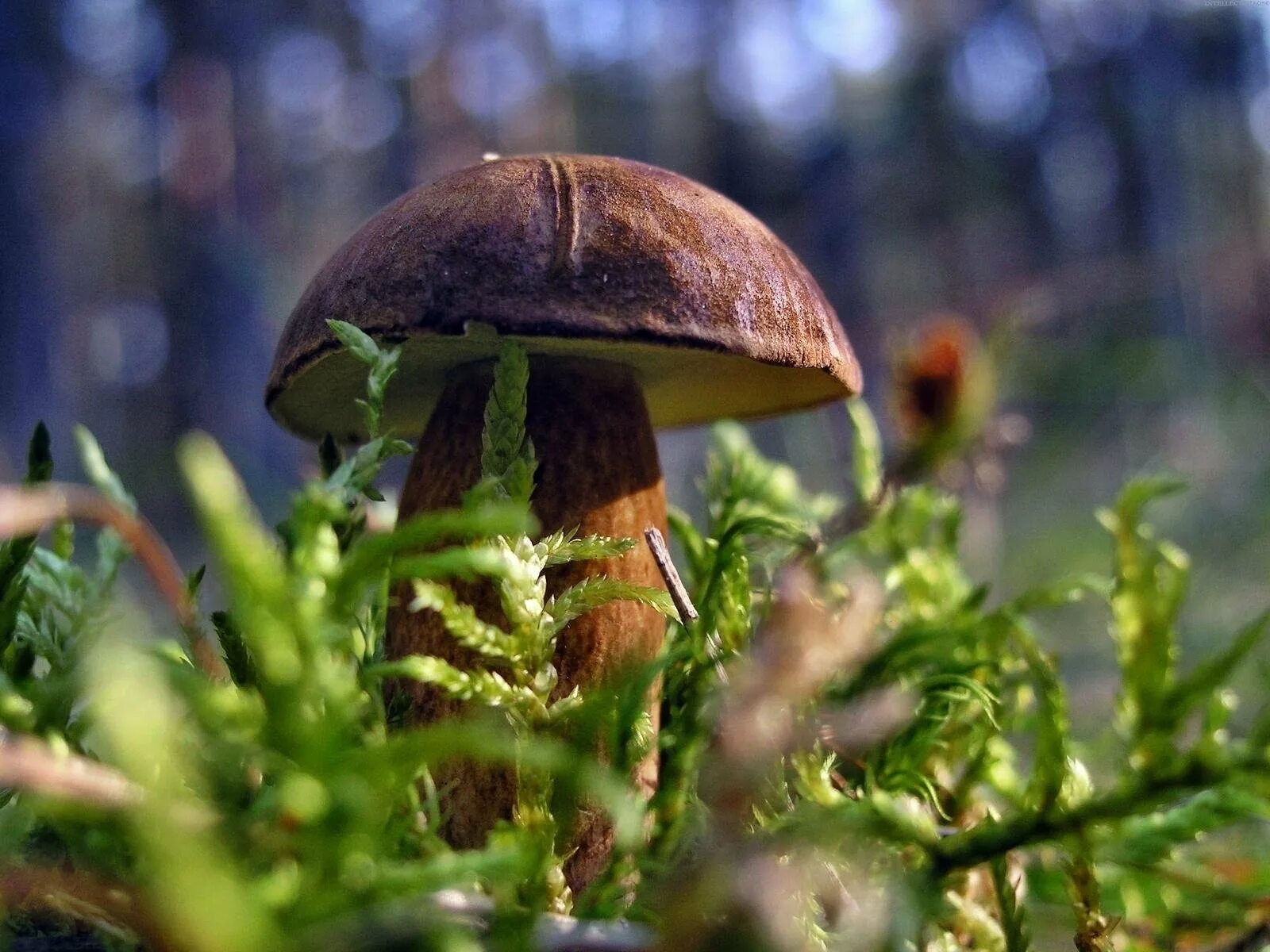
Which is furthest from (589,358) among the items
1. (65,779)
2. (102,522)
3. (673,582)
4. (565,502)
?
(65,779)

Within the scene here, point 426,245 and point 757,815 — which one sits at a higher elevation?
point 426,245

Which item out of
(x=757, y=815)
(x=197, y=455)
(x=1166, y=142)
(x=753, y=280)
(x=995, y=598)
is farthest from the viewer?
(x=1166, y=142)

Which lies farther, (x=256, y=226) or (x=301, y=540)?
(x=256, y=226)

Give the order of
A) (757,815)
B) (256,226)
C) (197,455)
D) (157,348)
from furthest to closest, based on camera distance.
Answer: (157,348) < (256,226) < (757,815) < (197,455)

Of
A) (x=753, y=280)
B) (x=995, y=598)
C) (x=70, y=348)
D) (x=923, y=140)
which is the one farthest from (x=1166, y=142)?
(x=70, y=348)

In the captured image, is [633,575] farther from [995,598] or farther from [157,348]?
[157,348]

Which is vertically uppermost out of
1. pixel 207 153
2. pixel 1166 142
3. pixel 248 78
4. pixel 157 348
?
pixel 248 78

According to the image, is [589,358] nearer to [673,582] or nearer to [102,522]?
[673,582]

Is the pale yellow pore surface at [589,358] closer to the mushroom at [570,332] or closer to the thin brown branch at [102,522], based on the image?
the mushroom at [570,332]

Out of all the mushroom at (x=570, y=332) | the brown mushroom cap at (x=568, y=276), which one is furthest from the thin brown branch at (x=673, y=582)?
the brown mushroom cap at (x=568, y=276)
